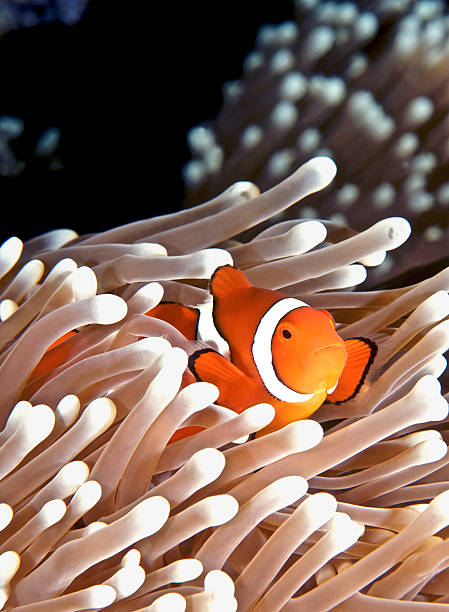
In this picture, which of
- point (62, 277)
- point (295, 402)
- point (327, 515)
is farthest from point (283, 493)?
point (62, 277)

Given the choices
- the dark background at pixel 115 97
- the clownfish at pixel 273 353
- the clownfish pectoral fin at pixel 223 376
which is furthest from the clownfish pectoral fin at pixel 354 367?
the dark background at pixel 115 97

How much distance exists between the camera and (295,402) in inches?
27.5

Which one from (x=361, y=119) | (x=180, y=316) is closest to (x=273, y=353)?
(x=180, y=316)

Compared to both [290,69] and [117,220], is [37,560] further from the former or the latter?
[290,69]

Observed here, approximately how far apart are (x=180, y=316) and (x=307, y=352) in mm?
175

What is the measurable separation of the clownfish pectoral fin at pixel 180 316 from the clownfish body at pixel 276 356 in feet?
0.09

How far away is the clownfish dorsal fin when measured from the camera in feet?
2.46

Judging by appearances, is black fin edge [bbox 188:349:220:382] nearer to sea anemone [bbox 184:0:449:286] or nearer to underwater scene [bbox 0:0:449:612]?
underwater scene [bbox 0:0:449:612]

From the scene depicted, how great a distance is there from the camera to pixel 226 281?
2.48 feet

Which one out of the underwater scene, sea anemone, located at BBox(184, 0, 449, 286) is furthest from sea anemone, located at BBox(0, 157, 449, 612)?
sea anemone, located at BBox(184, 0, 449, 286)

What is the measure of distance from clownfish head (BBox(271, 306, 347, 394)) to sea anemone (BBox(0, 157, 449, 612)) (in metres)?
0.06

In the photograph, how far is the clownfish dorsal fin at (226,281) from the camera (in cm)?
75

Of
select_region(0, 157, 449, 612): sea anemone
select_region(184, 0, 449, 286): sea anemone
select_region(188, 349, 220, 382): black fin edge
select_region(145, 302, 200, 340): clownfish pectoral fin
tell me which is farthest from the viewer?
select_region(184, 0, 449, 286): sea anemone

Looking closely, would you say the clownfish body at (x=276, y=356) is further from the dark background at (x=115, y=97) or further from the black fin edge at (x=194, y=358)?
the dark background at (x=115, y=97)
